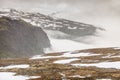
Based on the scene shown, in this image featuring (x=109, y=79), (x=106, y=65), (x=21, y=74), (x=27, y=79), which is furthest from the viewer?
(x=106, y=65)

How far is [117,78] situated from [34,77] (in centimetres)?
1365

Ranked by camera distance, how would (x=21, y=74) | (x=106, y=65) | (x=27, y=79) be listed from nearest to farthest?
(x=27, y=79)
(x=21, y=74)
(x=106, y=65)

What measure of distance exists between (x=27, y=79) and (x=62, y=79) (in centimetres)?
576

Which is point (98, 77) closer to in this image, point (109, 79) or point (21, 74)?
point (109, 79)

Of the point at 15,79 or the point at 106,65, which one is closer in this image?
the point at 15,79

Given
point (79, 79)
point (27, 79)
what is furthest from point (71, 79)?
point (27, 79)

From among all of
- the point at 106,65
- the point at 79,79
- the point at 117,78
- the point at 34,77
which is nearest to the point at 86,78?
the point at 79,79

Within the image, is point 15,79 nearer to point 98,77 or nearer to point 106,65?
point 98,77

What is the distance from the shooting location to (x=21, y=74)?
5222cm

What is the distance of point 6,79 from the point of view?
4775 centimetres

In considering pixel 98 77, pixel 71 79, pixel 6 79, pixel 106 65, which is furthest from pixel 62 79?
pixel 106 65

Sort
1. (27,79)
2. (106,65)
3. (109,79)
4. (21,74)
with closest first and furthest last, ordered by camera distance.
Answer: (109,79), (27,79), (21,74), (106,65)

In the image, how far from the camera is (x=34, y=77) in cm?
4866

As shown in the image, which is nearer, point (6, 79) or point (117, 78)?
point (117, 78)
